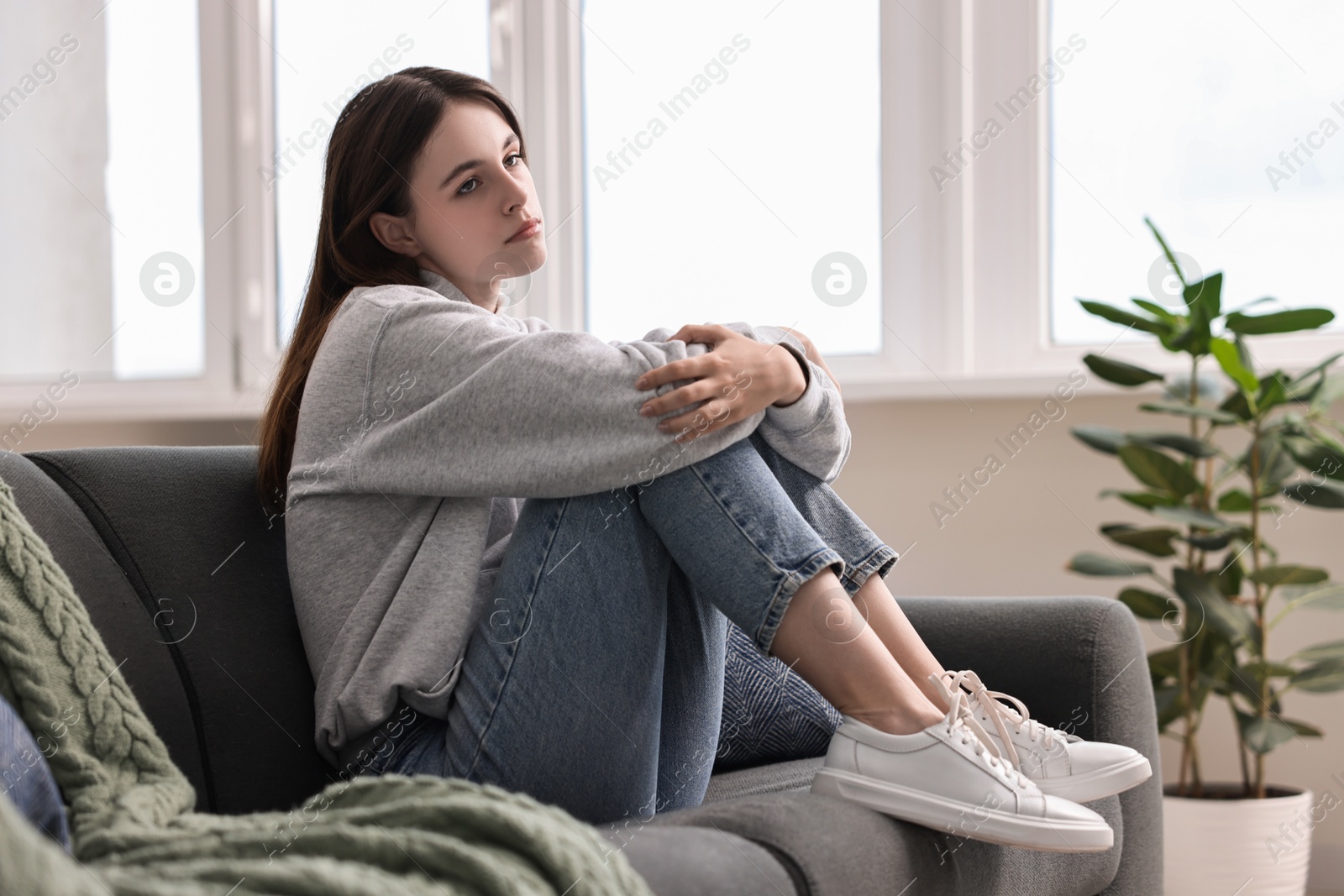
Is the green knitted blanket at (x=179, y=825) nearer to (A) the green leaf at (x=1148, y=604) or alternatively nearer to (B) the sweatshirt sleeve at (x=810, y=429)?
(B) the sweatshirt sleeve at (x=810, y=429)

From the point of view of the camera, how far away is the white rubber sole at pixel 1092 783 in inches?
41.7

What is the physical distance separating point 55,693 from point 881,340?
1818mm

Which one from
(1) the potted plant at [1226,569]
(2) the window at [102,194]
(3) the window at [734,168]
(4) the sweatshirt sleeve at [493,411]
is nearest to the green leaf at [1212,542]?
(1) the potted plant at [1226,569]

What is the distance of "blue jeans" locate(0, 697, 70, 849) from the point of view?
0.68 metres

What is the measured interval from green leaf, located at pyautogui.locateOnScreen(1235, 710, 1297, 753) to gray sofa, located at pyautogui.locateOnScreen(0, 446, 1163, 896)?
0.55 meters

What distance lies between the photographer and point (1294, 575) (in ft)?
6.02

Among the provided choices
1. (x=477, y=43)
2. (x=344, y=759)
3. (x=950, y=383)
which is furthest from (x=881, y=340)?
(x=344, y=759)

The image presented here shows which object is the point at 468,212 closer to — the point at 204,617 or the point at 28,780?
the point at 204,617

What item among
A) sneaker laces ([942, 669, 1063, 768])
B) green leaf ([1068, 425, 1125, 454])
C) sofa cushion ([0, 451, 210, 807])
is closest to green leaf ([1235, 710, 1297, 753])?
green leaf ([1068, 425, 1125, 454])

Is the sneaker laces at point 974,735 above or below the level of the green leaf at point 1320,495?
below

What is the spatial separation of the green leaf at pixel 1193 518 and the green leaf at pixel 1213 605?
0.09 m

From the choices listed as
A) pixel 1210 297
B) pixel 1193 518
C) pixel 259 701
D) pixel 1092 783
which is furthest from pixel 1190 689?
pixel 259 701

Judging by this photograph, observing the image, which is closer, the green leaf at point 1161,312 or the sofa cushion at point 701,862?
the sofa cushion at point 701,862

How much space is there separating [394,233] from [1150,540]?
1301mm
